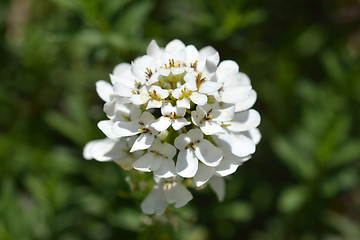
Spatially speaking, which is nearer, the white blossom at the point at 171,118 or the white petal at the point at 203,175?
the white blossom at the point at 171,118

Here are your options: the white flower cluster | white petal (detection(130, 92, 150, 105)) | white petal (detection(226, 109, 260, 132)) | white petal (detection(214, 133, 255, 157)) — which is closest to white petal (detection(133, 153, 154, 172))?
the white flower cluster

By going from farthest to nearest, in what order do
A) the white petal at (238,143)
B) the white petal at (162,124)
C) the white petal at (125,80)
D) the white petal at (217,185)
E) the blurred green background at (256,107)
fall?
the blurred green background at (256,107)
the white petal at (217,185)
the white petal at (125,80)
the white petal at (238,143)
the white petal at (162,124)

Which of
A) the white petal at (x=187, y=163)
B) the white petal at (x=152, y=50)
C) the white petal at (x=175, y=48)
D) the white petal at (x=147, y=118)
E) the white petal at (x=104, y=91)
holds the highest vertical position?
the white petal at (x=175, y=48)

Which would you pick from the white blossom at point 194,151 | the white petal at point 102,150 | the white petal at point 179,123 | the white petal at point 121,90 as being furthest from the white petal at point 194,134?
the white petal at point 102,150

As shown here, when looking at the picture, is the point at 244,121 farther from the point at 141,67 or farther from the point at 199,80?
the point at 141,67

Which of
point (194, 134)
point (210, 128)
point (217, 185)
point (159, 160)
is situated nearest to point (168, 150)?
point (159, 160)

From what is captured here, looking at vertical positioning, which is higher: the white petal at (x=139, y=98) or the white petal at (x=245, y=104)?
the white petal at (x=245, y=104)

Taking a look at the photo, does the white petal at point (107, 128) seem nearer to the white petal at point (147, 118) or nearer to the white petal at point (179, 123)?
the white petal at point (147, 118)

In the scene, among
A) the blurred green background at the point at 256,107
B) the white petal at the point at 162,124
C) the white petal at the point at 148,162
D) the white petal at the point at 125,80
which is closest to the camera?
the white petal at the point at 162,124

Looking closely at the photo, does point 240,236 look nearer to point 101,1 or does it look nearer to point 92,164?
point 92,164
